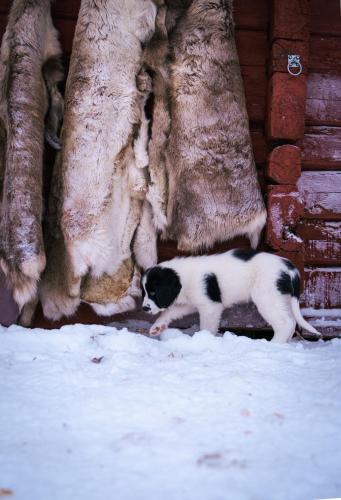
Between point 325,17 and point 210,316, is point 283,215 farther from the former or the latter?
point 325,17

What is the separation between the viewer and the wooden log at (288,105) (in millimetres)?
3434

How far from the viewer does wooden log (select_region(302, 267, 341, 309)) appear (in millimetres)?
3646

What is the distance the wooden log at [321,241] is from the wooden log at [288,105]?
74 centimetres

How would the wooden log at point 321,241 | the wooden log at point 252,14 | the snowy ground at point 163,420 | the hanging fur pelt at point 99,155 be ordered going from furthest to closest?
1. the wooden log at point 321,241
2. the wooden log at point 252,14
3. the hanging fur pelt at point 99,155
4. the snowy ground at point 163,420

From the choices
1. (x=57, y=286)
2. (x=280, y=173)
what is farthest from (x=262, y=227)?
(x=57, y=286)

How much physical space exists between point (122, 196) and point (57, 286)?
750 mm

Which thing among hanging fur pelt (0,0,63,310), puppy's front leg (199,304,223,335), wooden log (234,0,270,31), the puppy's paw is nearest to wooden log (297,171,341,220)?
puppy's front leg (199,304,223,335)

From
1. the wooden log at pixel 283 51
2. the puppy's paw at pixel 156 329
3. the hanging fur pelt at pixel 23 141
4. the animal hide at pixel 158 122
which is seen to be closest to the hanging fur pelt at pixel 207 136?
the animal hide at pixel 158 122

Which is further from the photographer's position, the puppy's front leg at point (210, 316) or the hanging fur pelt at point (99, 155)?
the puppy's front leg at point (210, 316)

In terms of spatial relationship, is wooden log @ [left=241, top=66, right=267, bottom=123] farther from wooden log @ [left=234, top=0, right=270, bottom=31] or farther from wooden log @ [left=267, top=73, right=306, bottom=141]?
wooden log @ [left=234, top=0, right=270, bottom=31]

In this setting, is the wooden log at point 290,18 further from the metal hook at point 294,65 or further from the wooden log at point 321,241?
the wooden log at point 321,241

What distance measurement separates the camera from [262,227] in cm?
332

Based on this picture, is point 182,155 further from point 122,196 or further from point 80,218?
point 80,218

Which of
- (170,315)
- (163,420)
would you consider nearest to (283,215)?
(170,315)
